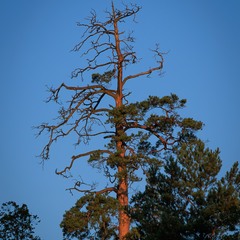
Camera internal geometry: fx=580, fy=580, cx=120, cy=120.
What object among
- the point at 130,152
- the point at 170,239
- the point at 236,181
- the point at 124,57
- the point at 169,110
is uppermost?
the point at 124,57

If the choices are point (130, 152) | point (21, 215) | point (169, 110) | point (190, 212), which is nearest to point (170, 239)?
point (190, 212)

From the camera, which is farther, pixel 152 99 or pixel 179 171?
pixel 152 99

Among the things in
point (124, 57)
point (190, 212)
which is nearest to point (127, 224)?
point (190, 212)

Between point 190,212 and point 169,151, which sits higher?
point 169,151

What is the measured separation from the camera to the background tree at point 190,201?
1875 centimetres

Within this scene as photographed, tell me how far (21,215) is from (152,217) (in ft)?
37.2

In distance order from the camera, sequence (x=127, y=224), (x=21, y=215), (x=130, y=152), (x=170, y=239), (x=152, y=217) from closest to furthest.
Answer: (x=170, y=239)
(x=152, y=217)
(x=127, y=224)
(x=130, y=152)
(x=21, y=215)

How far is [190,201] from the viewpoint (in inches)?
779

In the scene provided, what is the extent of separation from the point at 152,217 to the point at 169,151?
15.2 ft

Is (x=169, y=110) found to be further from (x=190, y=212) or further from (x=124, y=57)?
(x=190, y=212)

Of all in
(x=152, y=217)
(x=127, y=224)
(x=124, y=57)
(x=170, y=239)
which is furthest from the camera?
(x=124, y=57)

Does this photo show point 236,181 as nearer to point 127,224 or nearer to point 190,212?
point 190,212

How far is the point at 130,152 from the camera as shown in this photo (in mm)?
23688

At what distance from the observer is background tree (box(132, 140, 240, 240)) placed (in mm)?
18750
